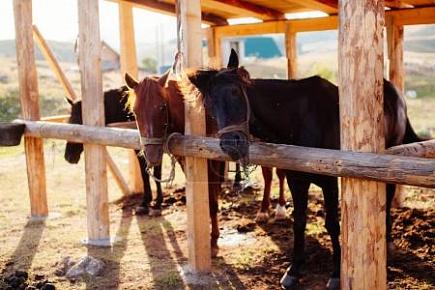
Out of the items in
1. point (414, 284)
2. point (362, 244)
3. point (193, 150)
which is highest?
point (193, 150)

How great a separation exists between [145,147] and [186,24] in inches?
43.5

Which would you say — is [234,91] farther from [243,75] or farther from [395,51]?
[395,51]

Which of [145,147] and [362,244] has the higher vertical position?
[145,147]

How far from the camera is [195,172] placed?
15.1 ft

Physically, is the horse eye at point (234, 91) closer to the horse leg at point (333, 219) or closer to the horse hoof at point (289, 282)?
the horse leg at point (333, 219)

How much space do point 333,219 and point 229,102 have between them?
1.46m

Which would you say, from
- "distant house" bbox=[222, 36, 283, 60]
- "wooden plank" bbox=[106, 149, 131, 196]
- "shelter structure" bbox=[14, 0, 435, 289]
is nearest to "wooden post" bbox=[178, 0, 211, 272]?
"shelter structure" bbox=[14, 0, 435, 289]

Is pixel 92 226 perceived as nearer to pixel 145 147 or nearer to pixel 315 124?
pixel 145 147

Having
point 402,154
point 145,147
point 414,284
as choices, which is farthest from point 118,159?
point 402,154

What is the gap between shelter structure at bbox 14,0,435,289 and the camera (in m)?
3.04

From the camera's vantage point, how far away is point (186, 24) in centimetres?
437

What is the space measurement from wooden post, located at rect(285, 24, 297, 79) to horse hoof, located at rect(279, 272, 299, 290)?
3860mm

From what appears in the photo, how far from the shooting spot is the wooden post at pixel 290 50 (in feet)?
25.1

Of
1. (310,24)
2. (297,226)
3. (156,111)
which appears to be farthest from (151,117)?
(310,24)
